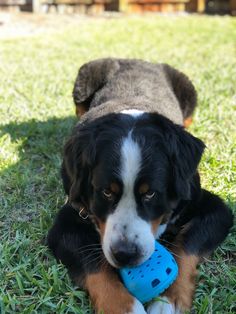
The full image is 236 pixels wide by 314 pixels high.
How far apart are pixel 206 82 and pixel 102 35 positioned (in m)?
5.08

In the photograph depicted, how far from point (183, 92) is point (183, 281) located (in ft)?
Result: 9.70

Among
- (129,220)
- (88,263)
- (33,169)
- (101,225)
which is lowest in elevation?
(33,169)

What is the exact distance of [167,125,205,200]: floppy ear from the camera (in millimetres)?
3172

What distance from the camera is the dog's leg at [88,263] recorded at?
9.10 ft

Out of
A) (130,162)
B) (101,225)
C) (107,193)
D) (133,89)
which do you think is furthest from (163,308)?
(133,89)

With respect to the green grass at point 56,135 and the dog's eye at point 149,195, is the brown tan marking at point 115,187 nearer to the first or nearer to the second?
the dog's eye at point 149,195

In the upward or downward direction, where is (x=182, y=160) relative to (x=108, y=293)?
upward

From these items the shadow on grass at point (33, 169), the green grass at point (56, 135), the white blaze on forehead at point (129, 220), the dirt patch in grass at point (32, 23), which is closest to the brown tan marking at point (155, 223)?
the white blaze on forehead at point (129, 220)

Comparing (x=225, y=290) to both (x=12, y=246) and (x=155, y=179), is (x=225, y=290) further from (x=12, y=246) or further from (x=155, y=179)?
(x=12, y=246)

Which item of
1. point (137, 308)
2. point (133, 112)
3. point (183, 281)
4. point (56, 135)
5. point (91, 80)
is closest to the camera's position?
point (137, 308)

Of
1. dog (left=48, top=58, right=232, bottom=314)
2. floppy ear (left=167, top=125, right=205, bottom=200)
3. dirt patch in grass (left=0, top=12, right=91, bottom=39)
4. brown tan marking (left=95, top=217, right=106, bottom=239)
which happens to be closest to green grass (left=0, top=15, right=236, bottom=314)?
dog (left=48, top=58, right=232, bottom=314)

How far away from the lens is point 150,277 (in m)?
2.85

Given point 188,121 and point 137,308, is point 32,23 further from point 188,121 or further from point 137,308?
point 137,308

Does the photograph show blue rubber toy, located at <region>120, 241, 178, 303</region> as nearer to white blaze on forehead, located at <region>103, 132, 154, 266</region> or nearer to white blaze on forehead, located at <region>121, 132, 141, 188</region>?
white blaze on forehead, located at <region>103, 132, 154, 266</region>
